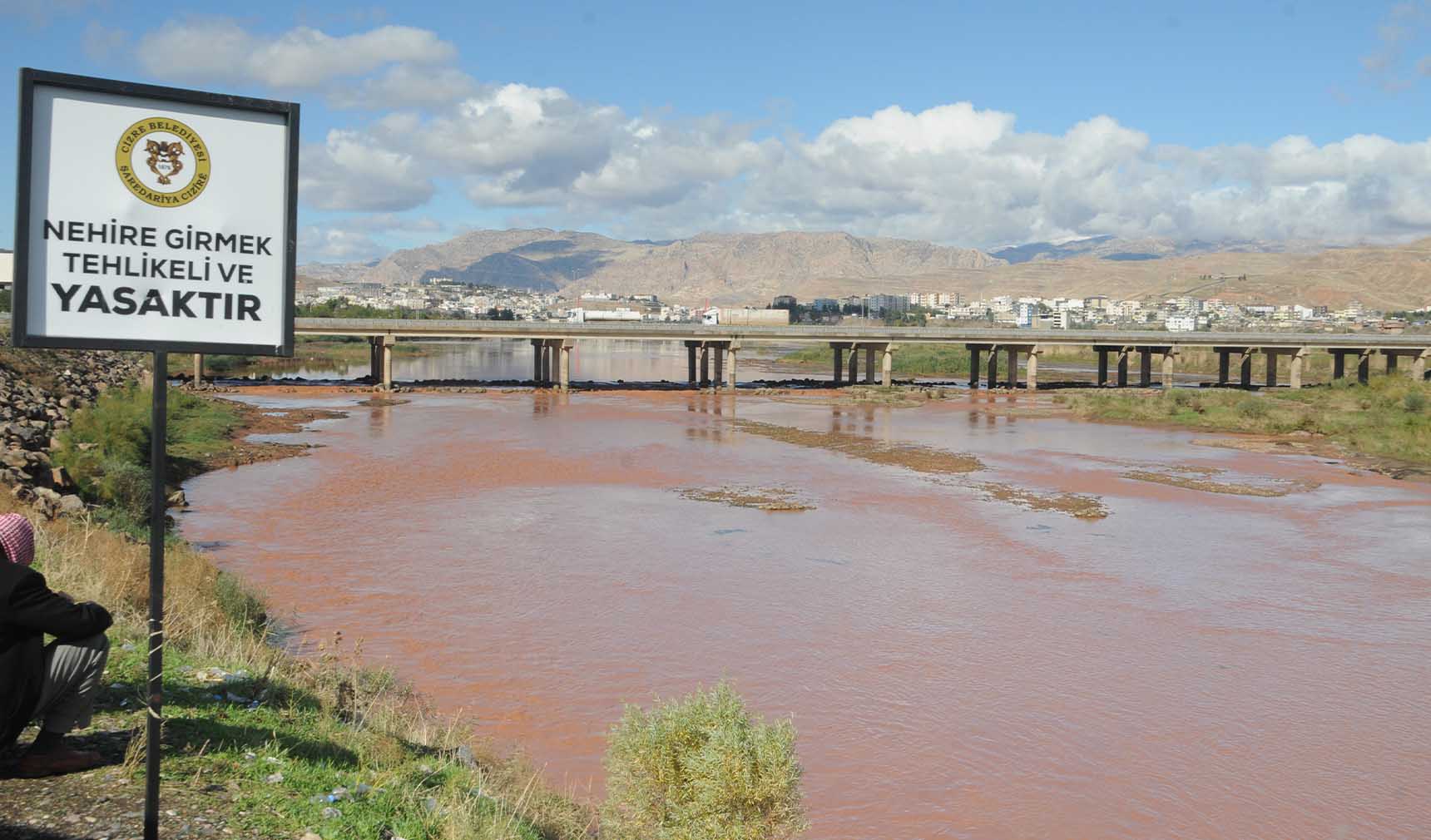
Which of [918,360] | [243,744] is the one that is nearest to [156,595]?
[243,744]

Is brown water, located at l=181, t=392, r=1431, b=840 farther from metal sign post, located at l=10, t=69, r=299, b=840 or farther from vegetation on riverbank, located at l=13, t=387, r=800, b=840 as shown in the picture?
metal sign post, located at l=10, t=69, r=299, b=840

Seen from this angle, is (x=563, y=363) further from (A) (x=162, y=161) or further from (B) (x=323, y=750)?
(A) (x=162, y=161)

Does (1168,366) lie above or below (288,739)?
above

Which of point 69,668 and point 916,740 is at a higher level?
point 69,668

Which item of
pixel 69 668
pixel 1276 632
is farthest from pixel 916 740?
pixel 69 668

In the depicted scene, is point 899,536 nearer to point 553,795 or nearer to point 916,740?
point 916,740

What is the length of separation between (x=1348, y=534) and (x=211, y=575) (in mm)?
23205

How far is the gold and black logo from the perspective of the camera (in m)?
4.36

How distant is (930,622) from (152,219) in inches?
534

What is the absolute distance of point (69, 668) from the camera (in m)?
4.89

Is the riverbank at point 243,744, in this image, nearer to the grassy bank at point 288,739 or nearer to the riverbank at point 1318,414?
the grassy bank at point 288,739

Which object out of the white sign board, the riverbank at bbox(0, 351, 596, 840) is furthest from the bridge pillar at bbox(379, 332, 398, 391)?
the white sign board

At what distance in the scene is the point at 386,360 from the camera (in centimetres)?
5800

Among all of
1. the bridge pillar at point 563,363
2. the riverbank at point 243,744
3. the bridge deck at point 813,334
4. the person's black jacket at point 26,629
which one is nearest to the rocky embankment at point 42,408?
the riverbank at point 243,744
